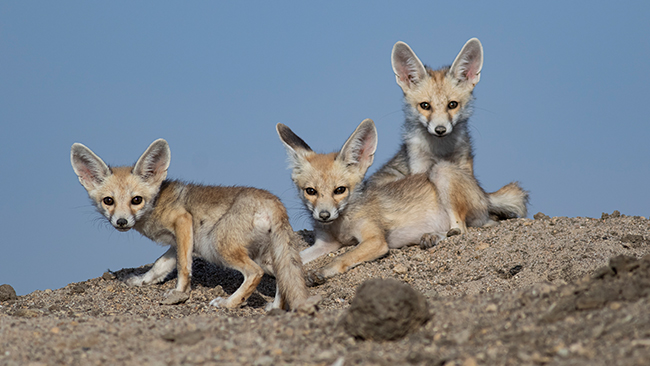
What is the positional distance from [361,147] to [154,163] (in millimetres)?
2401

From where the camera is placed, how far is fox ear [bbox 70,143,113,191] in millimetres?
6344

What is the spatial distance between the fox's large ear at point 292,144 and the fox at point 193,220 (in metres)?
0.82

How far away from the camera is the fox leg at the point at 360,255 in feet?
21.0

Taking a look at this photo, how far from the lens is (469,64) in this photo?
25.9 feet

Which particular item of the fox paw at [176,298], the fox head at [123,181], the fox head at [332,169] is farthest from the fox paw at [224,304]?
the fox head at [332,169]

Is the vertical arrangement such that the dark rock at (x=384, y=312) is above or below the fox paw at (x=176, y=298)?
above

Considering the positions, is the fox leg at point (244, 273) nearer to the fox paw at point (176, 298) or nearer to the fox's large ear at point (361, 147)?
the fox paw at point (176, 298)

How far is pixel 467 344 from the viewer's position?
3.00 meters

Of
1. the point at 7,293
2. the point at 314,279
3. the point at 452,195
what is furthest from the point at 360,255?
the point at 7,293

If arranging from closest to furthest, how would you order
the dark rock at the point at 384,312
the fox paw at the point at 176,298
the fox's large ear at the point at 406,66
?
the dark rock at the point at 384,312, the fox paw at the point at 176,298, the fox's large ear at the point at 406,66

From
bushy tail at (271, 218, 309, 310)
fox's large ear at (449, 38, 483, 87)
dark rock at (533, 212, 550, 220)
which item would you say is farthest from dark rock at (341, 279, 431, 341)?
fox's large ear at (449, 38, 483, 87)

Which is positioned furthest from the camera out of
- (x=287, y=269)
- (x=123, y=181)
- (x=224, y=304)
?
(x=123, y=181)

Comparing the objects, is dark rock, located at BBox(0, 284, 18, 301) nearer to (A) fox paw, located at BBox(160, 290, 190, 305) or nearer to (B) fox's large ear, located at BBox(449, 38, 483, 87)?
(A) fox paw, located at BBox(160, 290, 190, 305)

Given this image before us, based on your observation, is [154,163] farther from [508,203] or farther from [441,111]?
[508,203]
